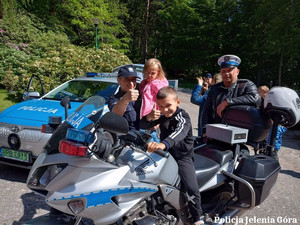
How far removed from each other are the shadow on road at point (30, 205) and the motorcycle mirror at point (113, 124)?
2.18 metres

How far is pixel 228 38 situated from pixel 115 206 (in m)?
26.6

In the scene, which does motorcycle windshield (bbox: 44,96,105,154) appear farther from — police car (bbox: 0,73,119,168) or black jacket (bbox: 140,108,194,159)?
police car (bbox: 0,73,119,168)

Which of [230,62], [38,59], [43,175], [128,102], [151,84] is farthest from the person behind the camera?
[38,59]

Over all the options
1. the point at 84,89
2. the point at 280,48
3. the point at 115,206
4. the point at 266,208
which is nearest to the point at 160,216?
the point at 115,206

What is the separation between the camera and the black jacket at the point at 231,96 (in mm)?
3242

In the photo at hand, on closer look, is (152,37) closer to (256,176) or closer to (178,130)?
(256,176)

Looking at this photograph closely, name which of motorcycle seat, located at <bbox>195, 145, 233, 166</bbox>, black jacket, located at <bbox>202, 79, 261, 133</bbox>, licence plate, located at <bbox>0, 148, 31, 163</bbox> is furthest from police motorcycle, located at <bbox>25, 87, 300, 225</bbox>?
licence plate, located at <bbox>0, 148, 31, 163</bbox>

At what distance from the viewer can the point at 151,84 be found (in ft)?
10.1

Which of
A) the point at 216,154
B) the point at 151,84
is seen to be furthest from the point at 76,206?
the point at 151,84

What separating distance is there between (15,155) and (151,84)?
7.53 ft

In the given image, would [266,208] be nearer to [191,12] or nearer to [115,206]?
[115,206]

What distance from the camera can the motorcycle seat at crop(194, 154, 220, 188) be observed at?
2502mm

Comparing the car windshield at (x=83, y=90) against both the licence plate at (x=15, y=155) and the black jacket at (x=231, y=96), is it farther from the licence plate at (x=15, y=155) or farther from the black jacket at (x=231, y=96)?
the black jacket at (x=231, y=96)

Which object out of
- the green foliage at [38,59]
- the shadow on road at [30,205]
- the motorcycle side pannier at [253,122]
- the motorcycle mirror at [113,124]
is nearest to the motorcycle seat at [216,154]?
the motorcycle side pannier at [253,122]
